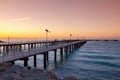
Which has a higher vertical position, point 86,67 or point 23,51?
point 23,51

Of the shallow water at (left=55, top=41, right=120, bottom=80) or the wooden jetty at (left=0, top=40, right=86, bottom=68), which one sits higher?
the wooden jetty at (left=0, top=40, right=86, bottom=68)

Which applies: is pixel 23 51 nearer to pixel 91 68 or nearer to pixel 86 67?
pixel 86 67

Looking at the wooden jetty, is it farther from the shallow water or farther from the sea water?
the shallow water

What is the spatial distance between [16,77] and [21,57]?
41.9ft

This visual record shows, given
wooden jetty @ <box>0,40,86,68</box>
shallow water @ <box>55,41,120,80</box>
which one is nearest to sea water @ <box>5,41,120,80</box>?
shallow water @ <box>55,41,120,80</box>

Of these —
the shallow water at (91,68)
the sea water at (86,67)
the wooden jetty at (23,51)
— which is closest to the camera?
the wooden jetty at (23,51)

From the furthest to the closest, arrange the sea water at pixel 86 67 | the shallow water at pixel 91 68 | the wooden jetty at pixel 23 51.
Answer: the sea water at pixel 86 67, the shallow water at pixel 91 68, the wooden jetty at pixel 23 51

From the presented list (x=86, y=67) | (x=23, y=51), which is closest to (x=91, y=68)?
(x=86, y=67)

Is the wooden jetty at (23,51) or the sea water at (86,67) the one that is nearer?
the wooden jetty at (23,51)

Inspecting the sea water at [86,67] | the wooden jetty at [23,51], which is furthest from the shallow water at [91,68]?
the wooden jetty at [23,51]

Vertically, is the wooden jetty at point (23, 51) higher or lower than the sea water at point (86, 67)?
higher

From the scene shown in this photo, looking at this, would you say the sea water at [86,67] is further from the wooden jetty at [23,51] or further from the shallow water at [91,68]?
the wooden jetty at [23,51]

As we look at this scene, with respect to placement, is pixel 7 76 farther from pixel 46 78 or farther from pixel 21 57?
pixel 21 57

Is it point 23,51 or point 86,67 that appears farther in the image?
point 86,67
